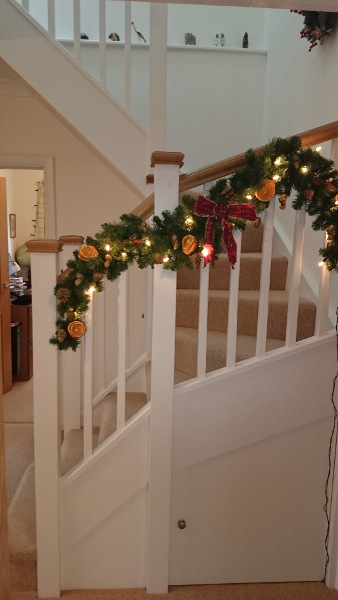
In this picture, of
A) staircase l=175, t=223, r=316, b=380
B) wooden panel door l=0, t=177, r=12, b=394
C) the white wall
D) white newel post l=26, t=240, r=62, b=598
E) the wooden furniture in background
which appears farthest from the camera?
the wooden furniture in background

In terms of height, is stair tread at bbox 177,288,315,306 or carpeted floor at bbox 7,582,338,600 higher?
stair tread at bbox 177,288,315,306

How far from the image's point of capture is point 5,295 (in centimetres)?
420

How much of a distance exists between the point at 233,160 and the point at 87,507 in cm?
156

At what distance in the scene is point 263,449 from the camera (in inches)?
77.2

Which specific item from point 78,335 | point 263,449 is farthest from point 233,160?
point 263,449

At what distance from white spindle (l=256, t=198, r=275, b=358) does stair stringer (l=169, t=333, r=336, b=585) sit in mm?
89

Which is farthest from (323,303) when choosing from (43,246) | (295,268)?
(43,246)

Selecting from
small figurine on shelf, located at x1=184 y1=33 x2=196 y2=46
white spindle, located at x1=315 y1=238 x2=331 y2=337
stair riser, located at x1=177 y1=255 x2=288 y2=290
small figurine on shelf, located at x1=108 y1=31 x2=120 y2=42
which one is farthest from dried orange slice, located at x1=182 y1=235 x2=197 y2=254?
small figurine on shelf, located at x1=184 y1=33 x2=196 y2=46

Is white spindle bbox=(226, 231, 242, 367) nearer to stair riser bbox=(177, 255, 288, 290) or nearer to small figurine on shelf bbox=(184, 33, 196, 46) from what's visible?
stair riser bbox=(177, 255, 288, 290)

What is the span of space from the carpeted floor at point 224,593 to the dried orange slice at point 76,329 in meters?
1.16

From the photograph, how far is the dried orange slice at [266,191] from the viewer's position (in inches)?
66.2

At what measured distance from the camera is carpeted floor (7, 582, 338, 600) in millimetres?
1939

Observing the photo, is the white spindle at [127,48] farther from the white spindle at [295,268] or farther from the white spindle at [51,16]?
the white spindle at [295,268]

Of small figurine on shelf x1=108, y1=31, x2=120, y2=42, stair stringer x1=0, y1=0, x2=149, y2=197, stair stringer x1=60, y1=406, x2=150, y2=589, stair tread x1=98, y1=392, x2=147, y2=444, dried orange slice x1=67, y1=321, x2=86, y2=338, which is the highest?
small figurine on shelf x1=108, y1=31, x2=120, y2=42
